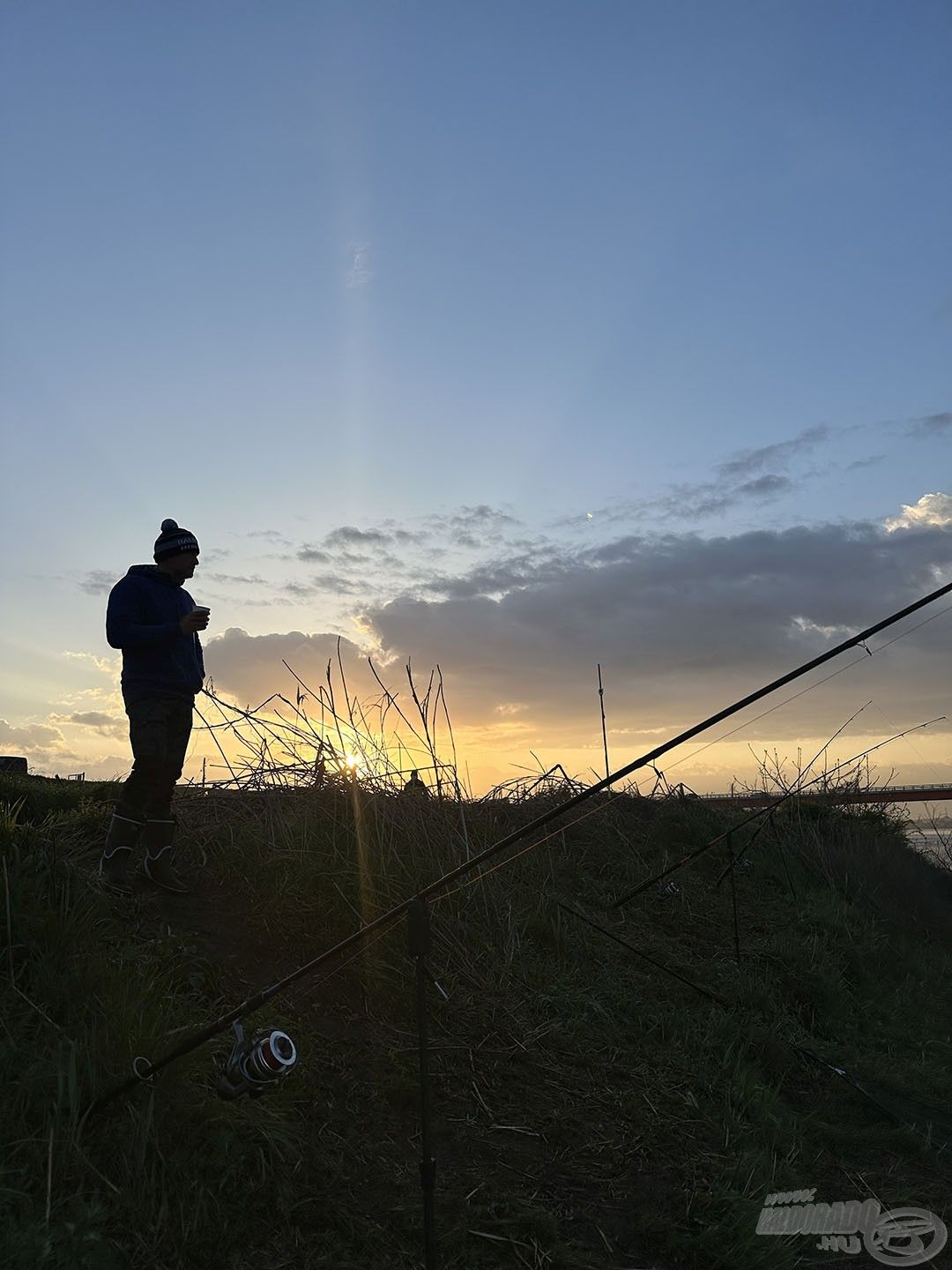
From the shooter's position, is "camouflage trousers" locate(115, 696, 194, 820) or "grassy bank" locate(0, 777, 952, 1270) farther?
"camouflage trousers" locate(115, 696, 194, 820)

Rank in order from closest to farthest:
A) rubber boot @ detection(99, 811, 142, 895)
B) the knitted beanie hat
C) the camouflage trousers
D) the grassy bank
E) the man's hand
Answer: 1. the grassy bank
2. rubber boot @ detection(99, 811, 142, 895)
3. the man's hand
4. the camouflage trousers
5. the knitted beanie hat

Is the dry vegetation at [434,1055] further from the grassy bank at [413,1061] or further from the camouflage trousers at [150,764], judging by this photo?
the camouflage trousers at [150,764]

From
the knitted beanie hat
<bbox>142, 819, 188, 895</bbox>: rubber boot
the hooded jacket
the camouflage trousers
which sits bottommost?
<bbox>142, 819, 188, 895</bbox>: rubber boot

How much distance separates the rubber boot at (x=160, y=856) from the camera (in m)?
Answer: 5.66

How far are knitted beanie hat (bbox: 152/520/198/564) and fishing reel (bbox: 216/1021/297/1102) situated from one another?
320cm

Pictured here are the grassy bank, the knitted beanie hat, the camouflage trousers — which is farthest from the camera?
the knitted beanie hat

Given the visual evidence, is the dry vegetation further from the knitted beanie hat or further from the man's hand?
the knitted beanie hat

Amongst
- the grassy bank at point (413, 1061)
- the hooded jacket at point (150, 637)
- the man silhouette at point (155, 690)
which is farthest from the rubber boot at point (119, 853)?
the hooded jacket at point (150, 637)

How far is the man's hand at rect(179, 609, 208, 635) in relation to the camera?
18.1ft

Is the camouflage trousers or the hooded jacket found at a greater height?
the hooded jacket

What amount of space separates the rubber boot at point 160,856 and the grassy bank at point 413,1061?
96mm

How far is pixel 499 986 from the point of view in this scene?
572 centimetres

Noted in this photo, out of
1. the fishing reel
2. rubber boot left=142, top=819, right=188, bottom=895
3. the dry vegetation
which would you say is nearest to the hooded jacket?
rubber boot left=142, top=819, right=188, bottom=895

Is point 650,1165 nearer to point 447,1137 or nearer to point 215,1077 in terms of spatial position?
point 447,1137
